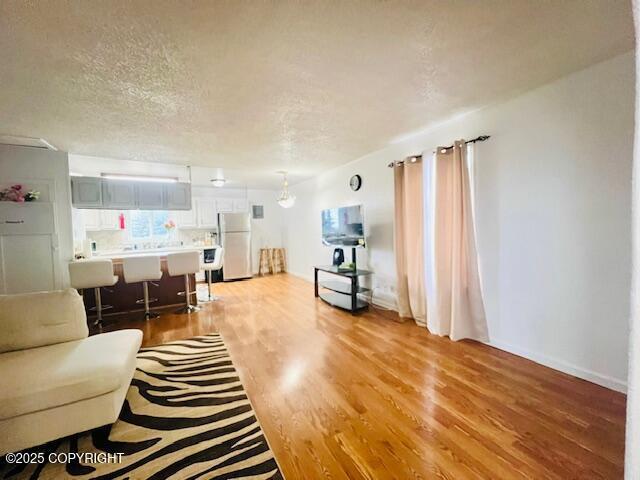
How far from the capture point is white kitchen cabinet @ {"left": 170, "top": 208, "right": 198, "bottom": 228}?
6.55 metres

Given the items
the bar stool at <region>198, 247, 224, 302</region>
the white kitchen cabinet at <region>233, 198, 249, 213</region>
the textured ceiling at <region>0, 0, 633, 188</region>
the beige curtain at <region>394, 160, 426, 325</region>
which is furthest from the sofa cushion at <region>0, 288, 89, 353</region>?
the white kitchen cabinet at <region>233, 198, 249, 213</region>

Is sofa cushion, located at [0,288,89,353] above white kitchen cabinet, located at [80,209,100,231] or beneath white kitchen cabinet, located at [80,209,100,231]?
beneath

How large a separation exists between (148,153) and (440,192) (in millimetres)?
4075

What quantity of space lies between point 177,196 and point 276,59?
166 inches

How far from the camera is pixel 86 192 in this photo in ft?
14.2

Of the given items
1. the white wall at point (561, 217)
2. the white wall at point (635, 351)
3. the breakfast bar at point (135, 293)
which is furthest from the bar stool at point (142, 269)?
the white wall at point (635, 351)

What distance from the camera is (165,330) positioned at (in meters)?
3.54

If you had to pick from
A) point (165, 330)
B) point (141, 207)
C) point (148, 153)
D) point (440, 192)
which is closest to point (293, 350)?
point (165, 330)

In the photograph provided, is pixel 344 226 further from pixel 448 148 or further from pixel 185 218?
pixel 185 218

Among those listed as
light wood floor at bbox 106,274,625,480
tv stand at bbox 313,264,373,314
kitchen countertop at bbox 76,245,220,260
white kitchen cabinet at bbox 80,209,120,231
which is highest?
white kitchen cabinet at bbox 80,209,120,231

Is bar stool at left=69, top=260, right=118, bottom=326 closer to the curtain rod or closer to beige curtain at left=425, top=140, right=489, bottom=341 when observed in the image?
the curtain rod

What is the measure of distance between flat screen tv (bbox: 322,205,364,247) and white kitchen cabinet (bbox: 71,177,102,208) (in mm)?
3881

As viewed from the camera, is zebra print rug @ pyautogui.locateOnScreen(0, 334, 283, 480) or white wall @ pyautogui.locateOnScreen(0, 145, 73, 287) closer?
zebra print rug @ pyautogui.locateOnScreen(0, 334, 283, 480)

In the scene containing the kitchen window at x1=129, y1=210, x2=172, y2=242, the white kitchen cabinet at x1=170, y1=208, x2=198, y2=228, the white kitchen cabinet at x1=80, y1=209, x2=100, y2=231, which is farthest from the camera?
the white kitchen cabinet at x1=170, y1=208, x2=198, y2=228
